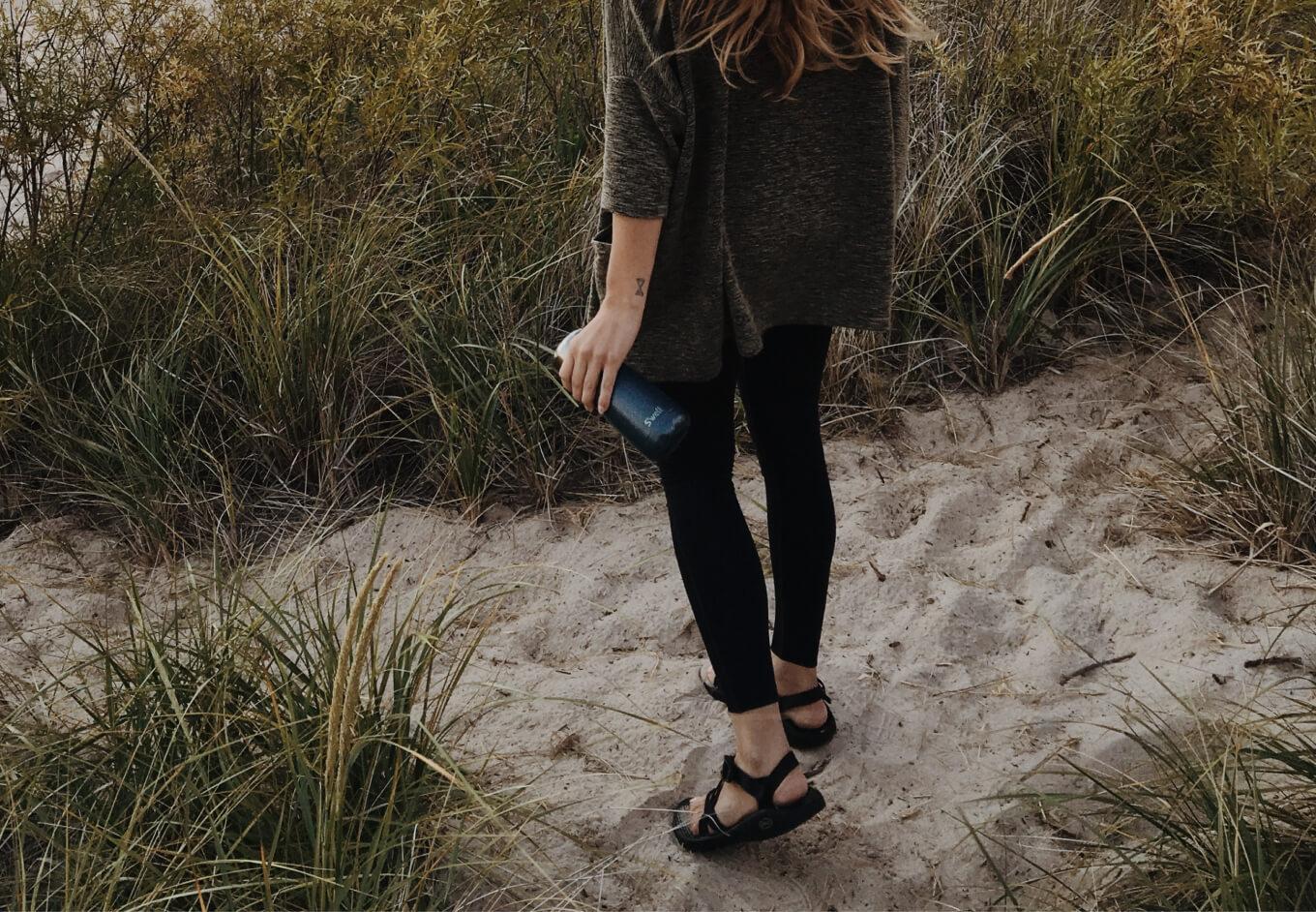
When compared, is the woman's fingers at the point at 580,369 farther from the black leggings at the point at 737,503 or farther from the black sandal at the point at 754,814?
the black sandal at the point at 754,814

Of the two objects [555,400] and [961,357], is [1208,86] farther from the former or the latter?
[555,400]

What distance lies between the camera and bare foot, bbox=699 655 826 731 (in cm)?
265

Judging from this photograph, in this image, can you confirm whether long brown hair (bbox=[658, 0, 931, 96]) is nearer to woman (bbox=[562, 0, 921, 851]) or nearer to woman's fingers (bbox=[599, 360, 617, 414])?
woman (bbox=[562, 0, 921, 851])

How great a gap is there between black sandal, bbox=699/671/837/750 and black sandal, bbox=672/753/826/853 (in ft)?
0.95

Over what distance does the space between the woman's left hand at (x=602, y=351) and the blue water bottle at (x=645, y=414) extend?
0.06 ft

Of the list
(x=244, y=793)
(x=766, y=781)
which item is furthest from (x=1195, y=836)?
(x=244, y=793)

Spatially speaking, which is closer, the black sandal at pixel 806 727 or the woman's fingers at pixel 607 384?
the woman's fingers at pixel 607 384

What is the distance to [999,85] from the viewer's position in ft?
14.2

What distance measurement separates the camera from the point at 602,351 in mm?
1968

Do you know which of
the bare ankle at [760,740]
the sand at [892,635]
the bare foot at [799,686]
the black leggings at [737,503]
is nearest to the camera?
the black leggings at [737,503]

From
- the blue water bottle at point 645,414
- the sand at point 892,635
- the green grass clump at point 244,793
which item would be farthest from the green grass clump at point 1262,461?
the green grass clump at point 244,793

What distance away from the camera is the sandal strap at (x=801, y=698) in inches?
105

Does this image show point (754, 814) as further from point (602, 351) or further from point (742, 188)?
point (742, 188)

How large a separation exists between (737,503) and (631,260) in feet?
1.81
